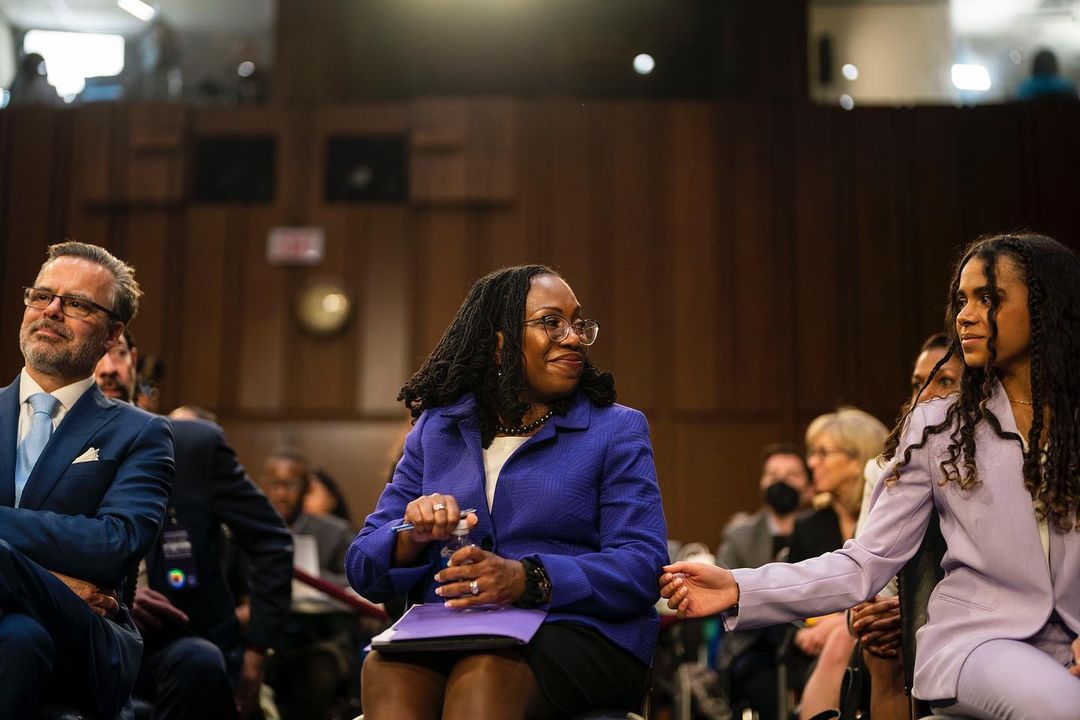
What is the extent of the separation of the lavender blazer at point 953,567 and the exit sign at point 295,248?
19.3 feet

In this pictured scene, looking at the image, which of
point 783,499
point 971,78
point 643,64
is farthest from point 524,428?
point 971,78

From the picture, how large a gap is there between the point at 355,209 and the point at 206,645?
519cm

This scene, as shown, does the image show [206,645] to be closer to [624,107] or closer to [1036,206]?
[624,107]

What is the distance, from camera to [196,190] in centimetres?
782

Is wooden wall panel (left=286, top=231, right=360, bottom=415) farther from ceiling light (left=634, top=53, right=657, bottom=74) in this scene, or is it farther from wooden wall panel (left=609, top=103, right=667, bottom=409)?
ceiling light (left=634, top=53, right=657, bottom=74)

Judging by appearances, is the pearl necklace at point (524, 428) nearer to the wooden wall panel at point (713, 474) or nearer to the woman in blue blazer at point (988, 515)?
the woman in blue blazer at point (988, 515)

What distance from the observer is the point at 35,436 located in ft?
8.55

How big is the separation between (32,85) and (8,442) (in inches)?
250

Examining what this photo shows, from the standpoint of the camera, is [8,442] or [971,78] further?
[971,78]

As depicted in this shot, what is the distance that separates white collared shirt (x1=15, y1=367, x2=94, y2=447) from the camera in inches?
104

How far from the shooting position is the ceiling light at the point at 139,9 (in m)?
8.22

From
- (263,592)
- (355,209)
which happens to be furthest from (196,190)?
(263,592)

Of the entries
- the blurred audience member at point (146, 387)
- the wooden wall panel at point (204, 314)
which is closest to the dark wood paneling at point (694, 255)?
the wooden wall panel at point (204, 314)

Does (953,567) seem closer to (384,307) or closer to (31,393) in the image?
(31,393)
